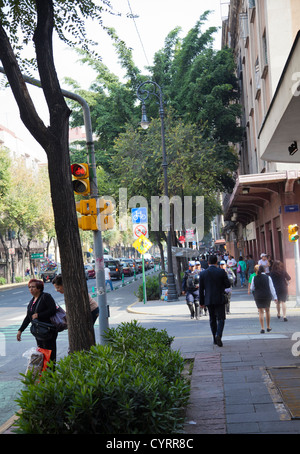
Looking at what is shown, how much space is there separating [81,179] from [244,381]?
4193 mm

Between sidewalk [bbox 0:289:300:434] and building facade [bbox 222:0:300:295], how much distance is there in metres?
3.70

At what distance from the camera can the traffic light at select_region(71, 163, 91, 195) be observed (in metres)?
9.91

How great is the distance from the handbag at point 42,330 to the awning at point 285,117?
4480mm

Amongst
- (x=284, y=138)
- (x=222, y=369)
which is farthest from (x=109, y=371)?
(x=284, y=138)

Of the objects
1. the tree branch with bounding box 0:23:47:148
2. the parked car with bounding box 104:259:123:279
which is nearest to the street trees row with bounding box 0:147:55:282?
the parked car with bounding box 104:259:123:279

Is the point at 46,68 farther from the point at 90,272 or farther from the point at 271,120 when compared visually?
the point at 90,272

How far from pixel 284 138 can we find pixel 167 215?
16.0 m

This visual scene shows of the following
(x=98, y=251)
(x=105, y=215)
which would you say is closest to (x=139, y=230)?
(x=105, y=215)

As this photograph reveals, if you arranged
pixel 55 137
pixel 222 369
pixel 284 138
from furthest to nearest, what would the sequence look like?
1. pixel 284 138
2. pixel 222 369
3. pixel 55 137

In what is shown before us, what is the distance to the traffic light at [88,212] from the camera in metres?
10.3

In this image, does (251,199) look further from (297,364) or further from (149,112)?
(297,364)

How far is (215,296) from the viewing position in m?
11.6

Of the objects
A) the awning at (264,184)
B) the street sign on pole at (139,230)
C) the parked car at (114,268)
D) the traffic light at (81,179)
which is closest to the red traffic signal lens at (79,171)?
the traffic light at (81,179)

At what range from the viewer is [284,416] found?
5898 mm
